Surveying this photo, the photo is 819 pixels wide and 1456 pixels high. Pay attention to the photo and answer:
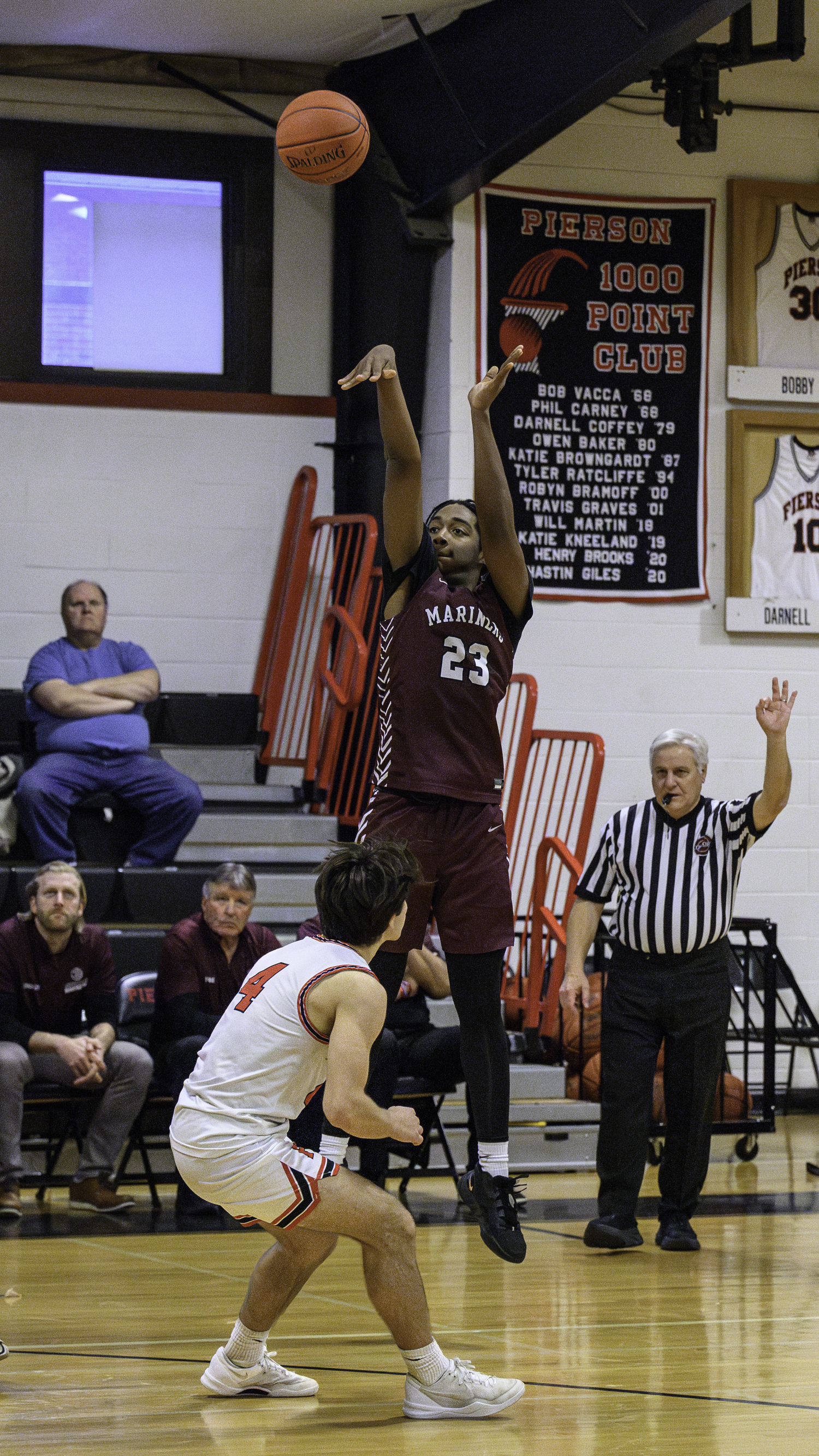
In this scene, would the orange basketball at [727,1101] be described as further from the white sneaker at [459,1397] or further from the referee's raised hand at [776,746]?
the white sneaker at [459,1397]

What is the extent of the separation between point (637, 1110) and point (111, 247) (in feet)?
16.6

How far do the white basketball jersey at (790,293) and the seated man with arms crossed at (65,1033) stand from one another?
4.34m

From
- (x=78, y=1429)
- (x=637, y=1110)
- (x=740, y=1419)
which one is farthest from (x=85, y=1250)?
(x=740, y=1419)

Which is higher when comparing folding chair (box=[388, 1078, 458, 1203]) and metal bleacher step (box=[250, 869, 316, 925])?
metal bleacher step (box=[250, 869, 316, 925])

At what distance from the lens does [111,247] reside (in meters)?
8.65

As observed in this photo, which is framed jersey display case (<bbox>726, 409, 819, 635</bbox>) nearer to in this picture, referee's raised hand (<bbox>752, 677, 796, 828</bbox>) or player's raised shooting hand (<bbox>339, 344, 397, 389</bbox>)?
referee's raised hand (<bbox>752, 677, 796, 828</bbox>)

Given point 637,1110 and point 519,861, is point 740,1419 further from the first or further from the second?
point 519,861

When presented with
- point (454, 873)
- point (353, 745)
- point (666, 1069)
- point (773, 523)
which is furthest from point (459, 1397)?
point (773, 523)

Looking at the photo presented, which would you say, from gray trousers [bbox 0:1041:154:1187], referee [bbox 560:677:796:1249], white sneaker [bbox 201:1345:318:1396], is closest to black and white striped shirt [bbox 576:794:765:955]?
referee [bbox 560:677:796:1249]

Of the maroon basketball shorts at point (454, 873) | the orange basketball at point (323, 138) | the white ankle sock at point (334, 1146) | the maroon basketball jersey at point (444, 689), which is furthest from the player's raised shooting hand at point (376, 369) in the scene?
the white ankle sock at point (334, 1146)

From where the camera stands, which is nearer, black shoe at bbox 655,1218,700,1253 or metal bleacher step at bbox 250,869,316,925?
black shoe at bbox 655,1218,700,1253

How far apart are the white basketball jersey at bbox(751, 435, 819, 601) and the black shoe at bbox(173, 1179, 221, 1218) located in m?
4.04

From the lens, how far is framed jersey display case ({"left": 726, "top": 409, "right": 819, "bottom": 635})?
8.57 m

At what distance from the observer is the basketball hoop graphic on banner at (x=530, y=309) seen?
8211 millimetres
